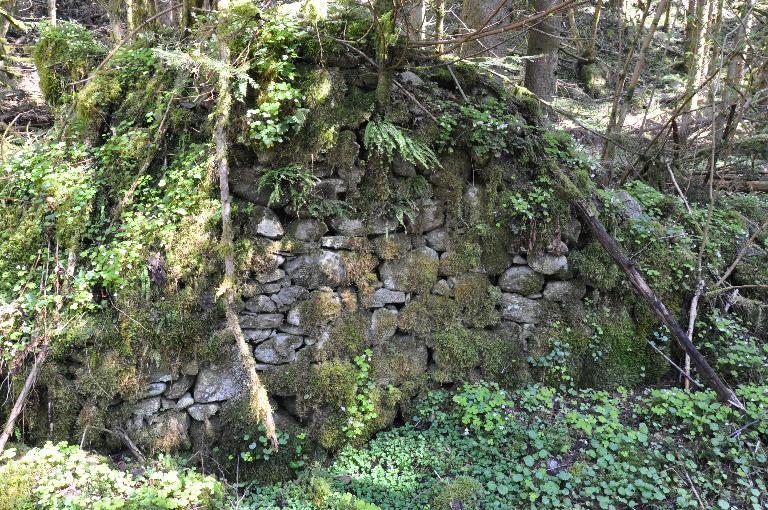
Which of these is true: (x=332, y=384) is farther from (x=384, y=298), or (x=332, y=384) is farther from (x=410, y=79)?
(x=410, y=79)

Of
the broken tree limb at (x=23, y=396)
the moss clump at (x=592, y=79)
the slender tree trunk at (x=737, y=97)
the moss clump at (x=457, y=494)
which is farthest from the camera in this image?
the moss clump at (x=592, y=79)

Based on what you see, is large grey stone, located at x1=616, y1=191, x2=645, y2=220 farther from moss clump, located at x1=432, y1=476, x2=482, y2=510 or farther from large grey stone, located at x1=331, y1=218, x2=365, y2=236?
moss clump, located at x1=432, y1=476, x2=482, y2=510

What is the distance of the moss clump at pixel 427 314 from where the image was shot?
192 inches

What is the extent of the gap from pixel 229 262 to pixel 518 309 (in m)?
3.01

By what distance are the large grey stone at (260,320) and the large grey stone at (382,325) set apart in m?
0.92

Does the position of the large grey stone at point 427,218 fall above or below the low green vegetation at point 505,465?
above

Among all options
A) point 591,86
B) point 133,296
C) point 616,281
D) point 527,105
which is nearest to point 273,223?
point 133,296

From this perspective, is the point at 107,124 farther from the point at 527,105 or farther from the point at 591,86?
the point at 591,86

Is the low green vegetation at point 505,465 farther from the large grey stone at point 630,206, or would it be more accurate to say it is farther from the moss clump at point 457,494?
the large grey stone at point 630,206

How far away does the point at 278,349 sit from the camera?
4414 millimetres

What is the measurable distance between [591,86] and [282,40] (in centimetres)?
1168

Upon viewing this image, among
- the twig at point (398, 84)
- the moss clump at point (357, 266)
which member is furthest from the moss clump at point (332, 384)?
the twig at point (398, 84)

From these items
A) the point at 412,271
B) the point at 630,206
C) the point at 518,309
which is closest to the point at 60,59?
the point at 412,271

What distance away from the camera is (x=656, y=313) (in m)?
5.21
